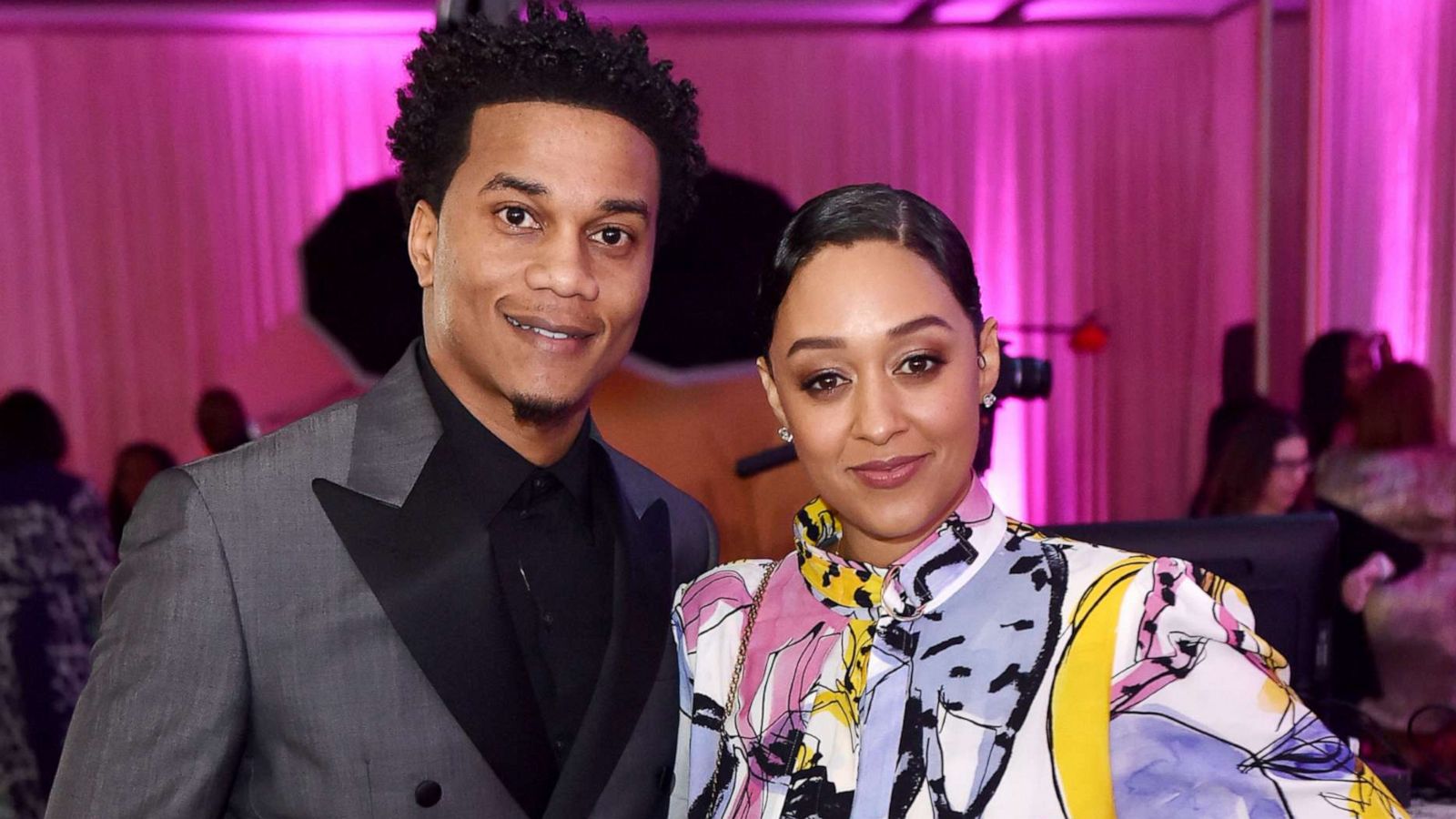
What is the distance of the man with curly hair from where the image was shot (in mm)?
1385

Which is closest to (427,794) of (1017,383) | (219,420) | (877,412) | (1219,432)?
(877,412)

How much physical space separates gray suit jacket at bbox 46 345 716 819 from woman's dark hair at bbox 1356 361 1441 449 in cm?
349

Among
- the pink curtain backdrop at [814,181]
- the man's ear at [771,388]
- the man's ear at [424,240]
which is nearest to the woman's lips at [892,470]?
the man's ear at [771,388]

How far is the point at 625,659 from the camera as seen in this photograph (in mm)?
1611

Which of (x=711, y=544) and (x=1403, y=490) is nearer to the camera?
(x=711, y=544)

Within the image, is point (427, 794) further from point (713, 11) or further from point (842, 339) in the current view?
point (713, 11)

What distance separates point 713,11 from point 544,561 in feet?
18.5

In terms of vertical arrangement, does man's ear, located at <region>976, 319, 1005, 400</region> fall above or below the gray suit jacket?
above

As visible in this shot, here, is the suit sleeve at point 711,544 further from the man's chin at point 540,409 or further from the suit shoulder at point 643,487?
the man's chin at point 540,409

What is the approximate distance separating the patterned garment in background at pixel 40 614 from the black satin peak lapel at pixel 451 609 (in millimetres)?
3025

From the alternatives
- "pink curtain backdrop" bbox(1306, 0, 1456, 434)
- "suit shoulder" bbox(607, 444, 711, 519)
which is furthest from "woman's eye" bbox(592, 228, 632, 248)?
"pink curtain backdrop" bbox(1306, 0, 1456, 434)

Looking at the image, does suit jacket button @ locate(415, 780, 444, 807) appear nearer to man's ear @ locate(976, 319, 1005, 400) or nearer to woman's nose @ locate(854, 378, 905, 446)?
woman's nose @ locate(854, 378, 905, 446)

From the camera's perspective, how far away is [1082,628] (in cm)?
128

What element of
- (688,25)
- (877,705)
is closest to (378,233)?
(688,25)
